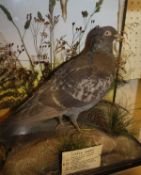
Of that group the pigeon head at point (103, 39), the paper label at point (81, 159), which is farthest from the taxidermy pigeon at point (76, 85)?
the paper label at point (81, 159)

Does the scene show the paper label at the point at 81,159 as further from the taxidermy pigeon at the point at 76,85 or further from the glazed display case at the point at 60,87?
the taxidermy pigeon at the point at 76,85

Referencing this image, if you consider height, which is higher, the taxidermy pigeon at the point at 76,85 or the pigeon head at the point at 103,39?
the pigeon head at the point at 103,39

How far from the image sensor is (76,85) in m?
0.87

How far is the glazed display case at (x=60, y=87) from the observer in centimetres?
86

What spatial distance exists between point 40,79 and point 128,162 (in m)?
0.41

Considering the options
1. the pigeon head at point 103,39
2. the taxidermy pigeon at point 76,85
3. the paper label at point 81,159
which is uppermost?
the pigeon head at point 103,39

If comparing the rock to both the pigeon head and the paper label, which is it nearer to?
the paper label

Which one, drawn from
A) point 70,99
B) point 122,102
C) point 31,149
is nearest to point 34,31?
point 70,99

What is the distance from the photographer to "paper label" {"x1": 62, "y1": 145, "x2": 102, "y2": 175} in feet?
2.82

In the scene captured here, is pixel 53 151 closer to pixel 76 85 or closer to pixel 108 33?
pixel 76 85

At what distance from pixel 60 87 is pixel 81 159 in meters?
0.23

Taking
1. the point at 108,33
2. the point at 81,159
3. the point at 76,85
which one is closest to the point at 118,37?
the point at 108,33

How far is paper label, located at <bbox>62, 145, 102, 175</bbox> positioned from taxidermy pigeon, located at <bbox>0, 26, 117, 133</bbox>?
0.11 m

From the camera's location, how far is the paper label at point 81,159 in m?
0.86
